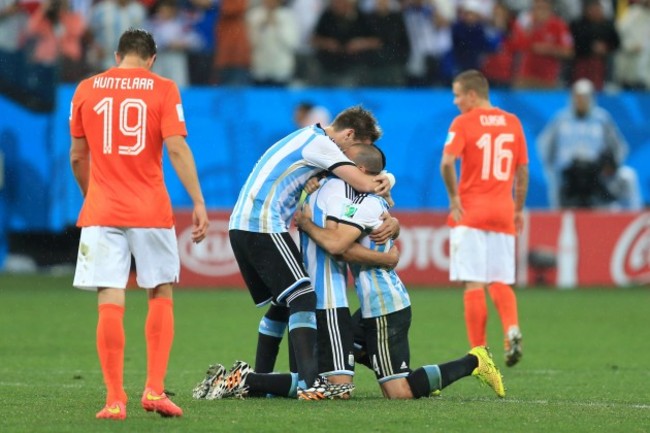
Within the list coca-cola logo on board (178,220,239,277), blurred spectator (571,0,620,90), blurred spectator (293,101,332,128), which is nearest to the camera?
coca-cola logo on board (178,220,239,277)

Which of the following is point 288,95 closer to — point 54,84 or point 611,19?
point 54,84

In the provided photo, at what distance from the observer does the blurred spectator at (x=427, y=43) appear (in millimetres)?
21422

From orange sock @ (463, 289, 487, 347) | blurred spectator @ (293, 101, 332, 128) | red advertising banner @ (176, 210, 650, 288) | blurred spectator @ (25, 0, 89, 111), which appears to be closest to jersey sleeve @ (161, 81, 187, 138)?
orange sock @ (463, 289, 487, 347)

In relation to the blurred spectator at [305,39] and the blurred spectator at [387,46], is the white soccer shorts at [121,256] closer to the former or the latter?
the blurred spectator at [387,46]

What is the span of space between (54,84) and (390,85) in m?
5.09

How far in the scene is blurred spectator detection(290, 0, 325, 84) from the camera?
69.9 ft

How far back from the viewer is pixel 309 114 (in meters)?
20.3

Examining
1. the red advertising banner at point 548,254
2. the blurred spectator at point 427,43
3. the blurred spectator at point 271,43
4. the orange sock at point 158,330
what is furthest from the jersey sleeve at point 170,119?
the blurred spectator at point 427,43

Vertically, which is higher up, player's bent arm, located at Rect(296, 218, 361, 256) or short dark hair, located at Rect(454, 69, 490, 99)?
short dark hair, located at Rect(454, 69, 490, 99)

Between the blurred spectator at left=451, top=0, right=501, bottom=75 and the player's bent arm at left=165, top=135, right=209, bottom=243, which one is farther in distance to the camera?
the blurred spectator at left=451, top=0, right=501, bottom=75

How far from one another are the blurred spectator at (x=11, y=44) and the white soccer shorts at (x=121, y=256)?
13.3m

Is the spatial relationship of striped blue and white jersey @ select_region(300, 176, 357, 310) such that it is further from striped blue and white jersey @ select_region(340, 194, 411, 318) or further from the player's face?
the player's face

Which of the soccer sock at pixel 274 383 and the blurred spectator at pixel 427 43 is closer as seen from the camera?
the soccer sock at pixel 274 383

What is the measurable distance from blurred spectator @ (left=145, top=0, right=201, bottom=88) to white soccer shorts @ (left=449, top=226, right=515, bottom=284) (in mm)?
9835
